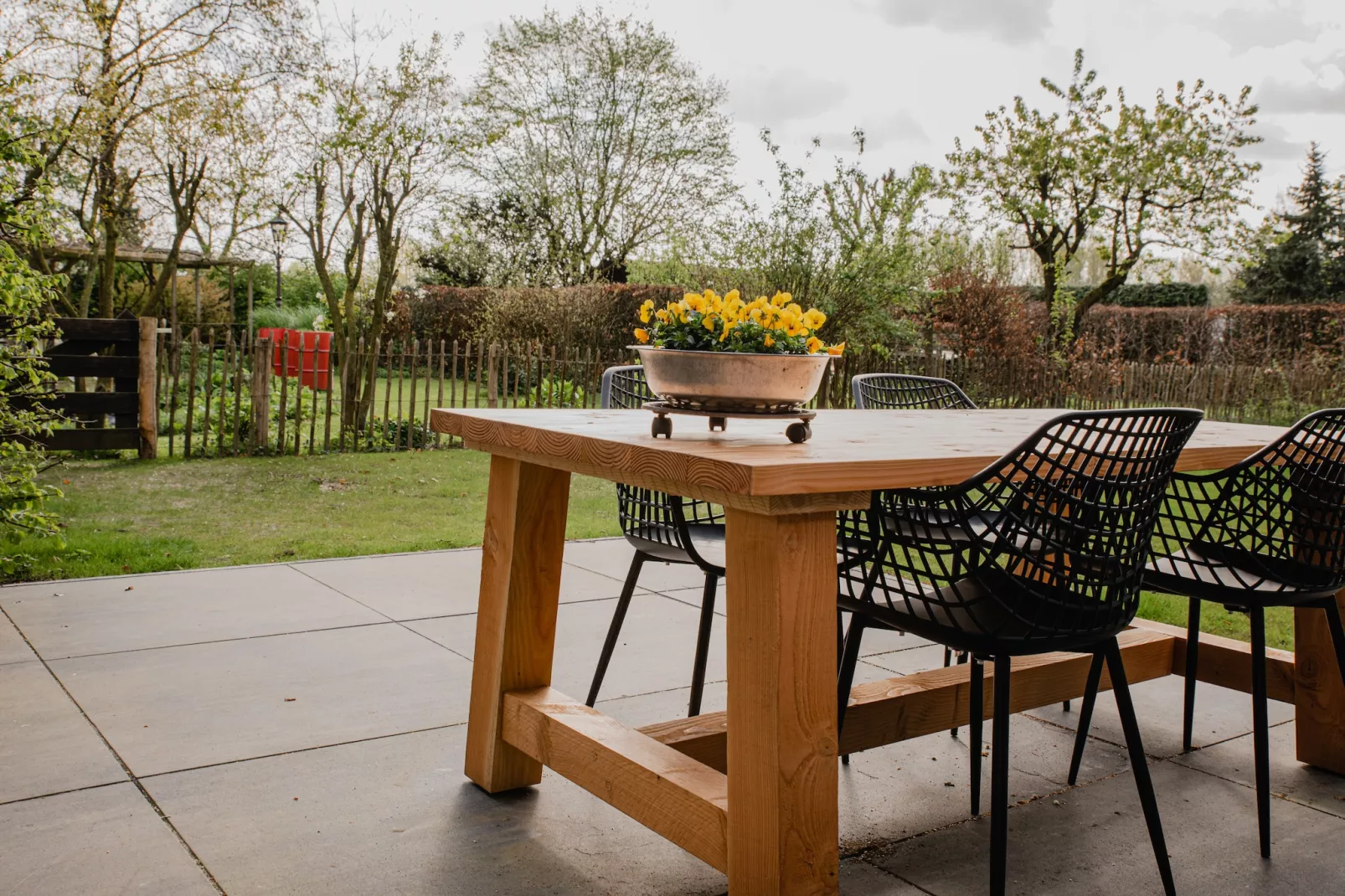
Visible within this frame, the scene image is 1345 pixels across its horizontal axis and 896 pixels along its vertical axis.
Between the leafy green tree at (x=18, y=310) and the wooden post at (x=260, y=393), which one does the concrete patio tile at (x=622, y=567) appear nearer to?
the leafy green tree at (x=18, y=310)

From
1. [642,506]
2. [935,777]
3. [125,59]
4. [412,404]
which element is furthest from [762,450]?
[125,59]

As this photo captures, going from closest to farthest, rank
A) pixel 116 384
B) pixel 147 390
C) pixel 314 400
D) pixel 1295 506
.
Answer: pixel 1295 506 → pixel 147 390 → pixel 116 384 → pixel 314 400

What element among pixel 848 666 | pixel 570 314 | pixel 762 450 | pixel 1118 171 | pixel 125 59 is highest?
pixel 1118 171

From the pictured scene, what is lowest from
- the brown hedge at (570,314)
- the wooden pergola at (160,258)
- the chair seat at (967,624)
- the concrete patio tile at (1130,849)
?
the concrete patio tile at (1130,849)

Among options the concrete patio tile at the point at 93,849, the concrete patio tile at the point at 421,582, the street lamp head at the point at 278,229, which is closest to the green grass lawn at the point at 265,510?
the concrete patio tile at the point at 421,582

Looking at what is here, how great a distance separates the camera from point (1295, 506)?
2492 mm

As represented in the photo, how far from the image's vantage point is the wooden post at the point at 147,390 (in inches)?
299

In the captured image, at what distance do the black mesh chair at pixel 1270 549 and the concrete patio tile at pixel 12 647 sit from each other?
300cm

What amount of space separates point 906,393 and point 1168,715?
1.49m

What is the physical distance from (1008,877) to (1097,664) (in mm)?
605

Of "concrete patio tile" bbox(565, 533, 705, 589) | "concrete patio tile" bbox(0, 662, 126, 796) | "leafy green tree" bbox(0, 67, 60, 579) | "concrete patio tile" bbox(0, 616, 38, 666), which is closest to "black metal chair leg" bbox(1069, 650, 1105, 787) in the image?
"concrete patio tile" bbox(565, 533, 705, 589)

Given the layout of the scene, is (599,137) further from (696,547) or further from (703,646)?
(703,646)

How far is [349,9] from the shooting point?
36.8ft

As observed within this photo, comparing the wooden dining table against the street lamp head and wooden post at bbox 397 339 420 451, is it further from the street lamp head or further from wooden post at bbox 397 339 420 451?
the street lamp head
